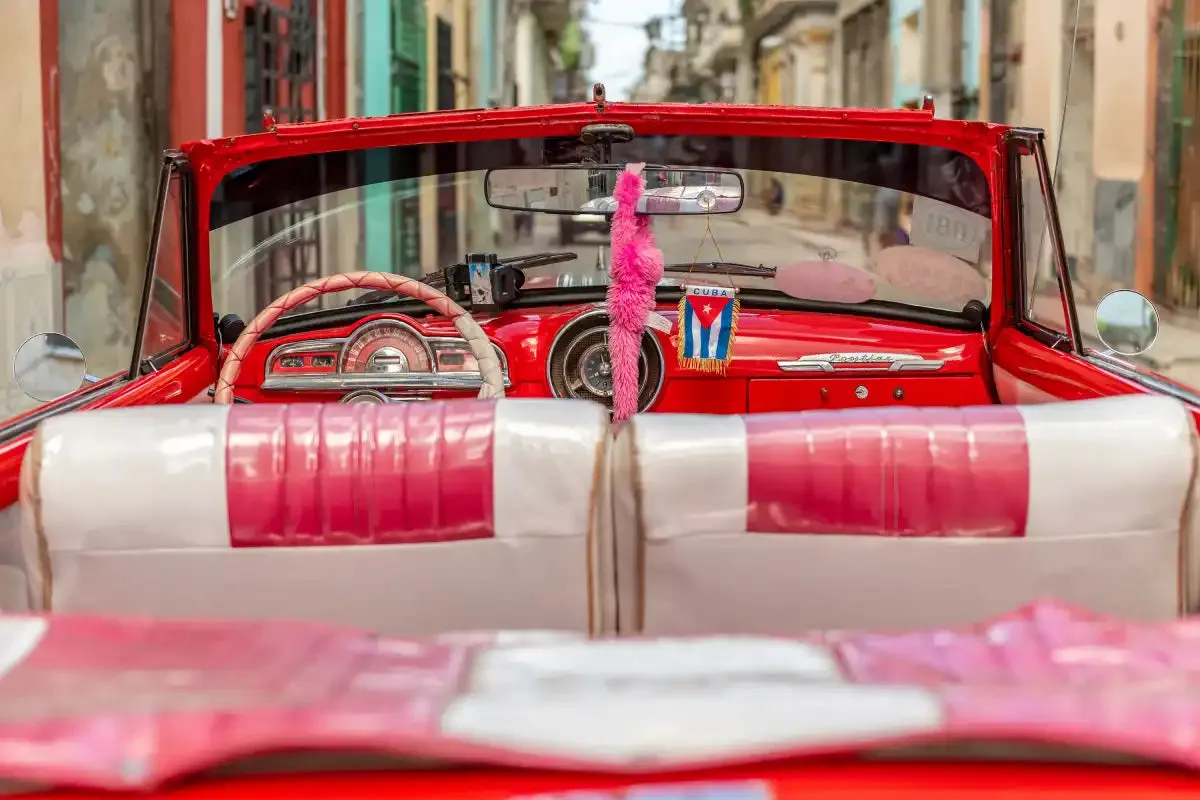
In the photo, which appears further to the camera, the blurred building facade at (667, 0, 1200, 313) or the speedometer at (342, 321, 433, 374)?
the blurred building facade at (667, 0, 1200, 313)

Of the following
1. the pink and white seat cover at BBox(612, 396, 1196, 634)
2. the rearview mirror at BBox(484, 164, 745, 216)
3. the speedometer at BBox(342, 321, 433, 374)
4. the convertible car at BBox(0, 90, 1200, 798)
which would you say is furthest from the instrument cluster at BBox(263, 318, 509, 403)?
the pink and white seat cover at BBox(612, 396, 1196, 634)

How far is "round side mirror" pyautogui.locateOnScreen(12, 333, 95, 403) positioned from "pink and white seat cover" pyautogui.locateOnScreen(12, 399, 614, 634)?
90 cm

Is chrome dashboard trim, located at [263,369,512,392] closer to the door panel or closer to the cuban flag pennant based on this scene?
the cuban flag pennant

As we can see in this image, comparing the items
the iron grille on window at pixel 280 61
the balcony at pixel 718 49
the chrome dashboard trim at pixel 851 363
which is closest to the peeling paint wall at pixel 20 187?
the iron grille on window at pixel 280 61

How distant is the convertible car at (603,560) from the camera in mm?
934

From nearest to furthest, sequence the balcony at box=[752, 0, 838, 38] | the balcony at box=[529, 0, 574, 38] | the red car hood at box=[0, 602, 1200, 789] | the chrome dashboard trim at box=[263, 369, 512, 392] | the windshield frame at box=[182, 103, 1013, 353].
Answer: the red car hood at box=[0, 602, 1200, 789] → the windshield frame at box=[182, 103, 1013, 353] → the chrome dashboard trim at box=[263, 369, 512, 392] → the balcony at box=[529, 0, 574, 38] → the balcony at box=[752, 0, 838, 38]

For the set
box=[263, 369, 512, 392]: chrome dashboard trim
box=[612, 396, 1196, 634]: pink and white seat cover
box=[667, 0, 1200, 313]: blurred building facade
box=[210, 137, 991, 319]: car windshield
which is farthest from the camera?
box=[667, 0, 1200, 313]: blurred building facade

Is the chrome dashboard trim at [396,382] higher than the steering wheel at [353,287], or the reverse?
the steering wheel at [353,287]

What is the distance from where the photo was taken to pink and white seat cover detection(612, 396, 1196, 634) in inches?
54.7

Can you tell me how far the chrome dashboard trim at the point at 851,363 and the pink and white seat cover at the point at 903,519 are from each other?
1603mm

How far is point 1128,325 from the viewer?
97.3 inches

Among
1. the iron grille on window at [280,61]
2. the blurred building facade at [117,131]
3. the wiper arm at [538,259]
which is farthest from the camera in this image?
the iron grille on window at [280,61]

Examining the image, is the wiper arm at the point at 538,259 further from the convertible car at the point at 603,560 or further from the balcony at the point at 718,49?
the balcony at the point at 718,49

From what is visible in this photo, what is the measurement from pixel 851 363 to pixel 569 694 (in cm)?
217
